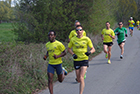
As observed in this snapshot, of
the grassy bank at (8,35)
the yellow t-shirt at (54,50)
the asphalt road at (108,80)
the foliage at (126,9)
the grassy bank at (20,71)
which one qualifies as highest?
the foliage at (126,9)

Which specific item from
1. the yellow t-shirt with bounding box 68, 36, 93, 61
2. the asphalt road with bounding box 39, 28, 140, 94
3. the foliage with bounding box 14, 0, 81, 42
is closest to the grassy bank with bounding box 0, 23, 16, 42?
the foliage with bounding box 14, 0, 81, 42

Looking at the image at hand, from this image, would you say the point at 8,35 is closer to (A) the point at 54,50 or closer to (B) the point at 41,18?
(B) the point at 41,18

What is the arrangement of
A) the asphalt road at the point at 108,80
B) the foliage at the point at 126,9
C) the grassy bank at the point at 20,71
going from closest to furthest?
the grassy bank at the point at 20,71, the asphalt road at the point at 108,80, the foliage at the point at 126,9

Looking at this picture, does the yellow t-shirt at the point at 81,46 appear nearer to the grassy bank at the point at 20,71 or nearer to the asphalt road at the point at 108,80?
the asphalt road at the point at 108,80

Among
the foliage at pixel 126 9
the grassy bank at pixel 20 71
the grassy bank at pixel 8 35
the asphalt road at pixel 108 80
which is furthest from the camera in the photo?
the foliage at pixel 126 9

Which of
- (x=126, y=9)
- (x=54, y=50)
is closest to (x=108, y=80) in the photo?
(x=54, y=50)

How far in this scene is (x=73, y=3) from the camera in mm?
12734

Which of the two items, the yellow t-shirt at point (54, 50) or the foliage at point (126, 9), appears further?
the foliage at point (126, 9)

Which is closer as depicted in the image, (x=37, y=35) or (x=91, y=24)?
(x=37, y=35)

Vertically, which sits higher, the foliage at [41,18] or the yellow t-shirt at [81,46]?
the foliage at [41,18]

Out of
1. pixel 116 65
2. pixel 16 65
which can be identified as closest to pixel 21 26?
pixel 16 65

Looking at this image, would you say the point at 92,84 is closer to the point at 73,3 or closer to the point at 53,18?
the point at 53,18

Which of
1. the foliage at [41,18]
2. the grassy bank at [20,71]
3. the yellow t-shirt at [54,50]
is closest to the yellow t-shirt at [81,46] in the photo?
the yellow t-shirt at [54,50]

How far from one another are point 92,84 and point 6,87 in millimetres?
2878
